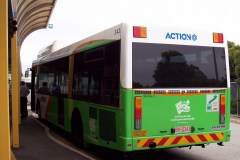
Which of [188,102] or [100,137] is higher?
[188,102]

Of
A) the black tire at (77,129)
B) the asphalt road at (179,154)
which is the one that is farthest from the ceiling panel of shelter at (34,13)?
the asphalt road at (179,154)

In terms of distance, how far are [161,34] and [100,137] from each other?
255 cm

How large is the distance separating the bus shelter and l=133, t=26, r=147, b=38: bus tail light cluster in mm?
2308

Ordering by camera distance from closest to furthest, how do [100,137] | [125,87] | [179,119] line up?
1. [125,87]
2. [179,119]
3. [100,137]

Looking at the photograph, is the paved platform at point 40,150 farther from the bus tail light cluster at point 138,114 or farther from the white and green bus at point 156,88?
the bus tail light cluster at point 138,114

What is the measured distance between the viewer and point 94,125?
8.96 m

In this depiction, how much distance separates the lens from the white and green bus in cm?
752

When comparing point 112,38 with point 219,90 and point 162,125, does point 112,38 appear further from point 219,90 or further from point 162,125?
point 219,90

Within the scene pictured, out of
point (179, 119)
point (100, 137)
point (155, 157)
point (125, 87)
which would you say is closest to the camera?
point (125, 87)

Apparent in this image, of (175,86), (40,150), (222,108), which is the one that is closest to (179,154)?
(222,108)

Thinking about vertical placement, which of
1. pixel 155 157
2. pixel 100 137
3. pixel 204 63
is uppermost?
pixel 204 63

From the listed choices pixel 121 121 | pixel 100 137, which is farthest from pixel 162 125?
pixel 100 137

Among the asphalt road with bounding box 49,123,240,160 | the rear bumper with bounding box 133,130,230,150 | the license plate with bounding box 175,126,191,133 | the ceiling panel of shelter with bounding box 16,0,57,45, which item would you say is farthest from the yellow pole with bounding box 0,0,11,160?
the ceiling panel of shelter with bounding box 16,0,57,45

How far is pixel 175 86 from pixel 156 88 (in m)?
0.45
